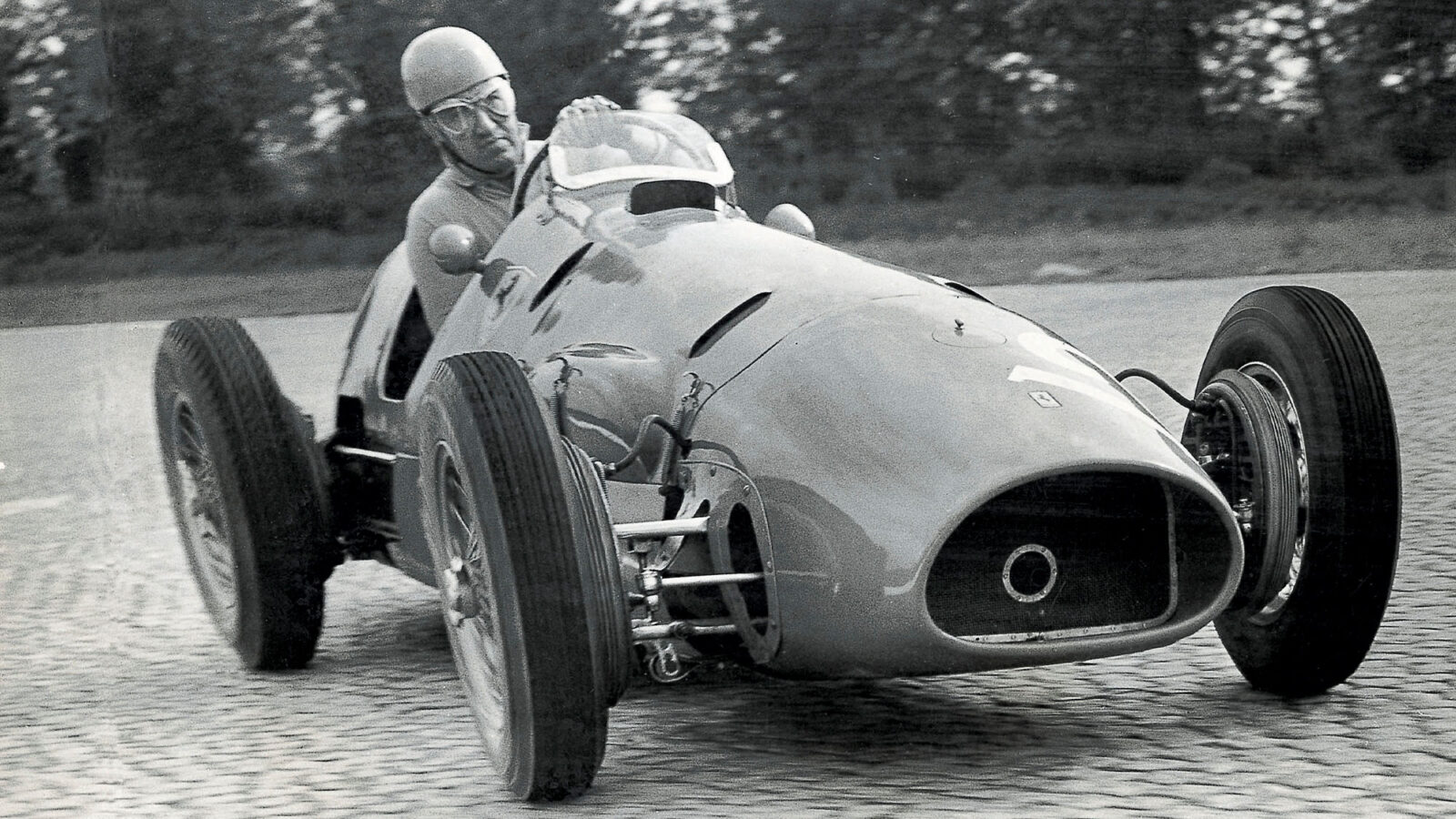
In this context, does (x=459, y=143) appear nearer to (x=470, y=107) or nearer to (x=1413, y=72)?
(x=470, y=107)

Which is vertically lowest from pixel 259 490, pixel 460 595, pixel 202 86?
pixel 259 490

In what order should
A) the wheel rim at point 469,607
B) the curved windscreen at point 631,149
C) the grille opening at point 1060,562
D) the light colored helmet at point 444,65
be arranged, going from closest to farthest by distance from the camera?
the grille opening at point 1060,562 → the wheel rim at point 469,607 → the curved windscreen at point 631,149 → the light colored helmet at point 444,65

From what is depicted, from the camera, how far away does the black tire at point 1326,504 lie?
3197mm

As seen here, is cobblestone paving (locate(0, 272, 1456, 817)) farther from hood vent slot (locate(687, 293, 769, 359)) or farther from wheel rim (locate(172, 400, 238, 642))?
hood vent slot (locate(687, 293, 769, 359))

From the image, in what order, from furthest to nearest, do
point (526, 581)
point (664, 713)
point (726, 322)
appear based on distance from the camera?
point (664, 713)
point (726, 322)
point (526, 581)

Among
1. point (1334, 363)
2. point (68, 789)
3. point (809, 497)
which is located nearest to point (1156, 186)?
point (1334, 363)

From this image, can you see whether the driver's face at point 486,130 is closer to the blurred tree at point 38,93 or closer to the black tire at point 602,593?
the black tire at point 602,593

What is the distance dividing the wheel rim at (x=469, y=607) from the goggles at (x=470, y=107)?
4.83 ft

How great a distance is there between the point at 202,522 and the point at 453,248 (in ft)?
3.87

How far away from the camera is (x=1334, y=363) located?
3.29 meters

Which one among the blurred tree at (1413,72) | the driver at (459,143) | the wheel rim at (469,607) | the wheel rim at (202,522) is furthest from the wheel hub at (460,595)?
the blurred tree at (1413,72)

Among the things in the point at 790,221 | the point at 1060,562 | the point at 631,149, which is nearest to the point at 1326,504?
the point at 1060,562

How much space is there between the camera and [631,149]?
4.23 meters

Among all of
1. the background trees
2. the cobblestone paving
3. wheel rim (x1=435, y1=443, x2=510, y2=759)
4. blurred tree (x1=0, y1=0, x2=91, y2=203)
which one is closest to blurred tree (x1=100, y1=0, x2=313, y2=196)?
the background trees
